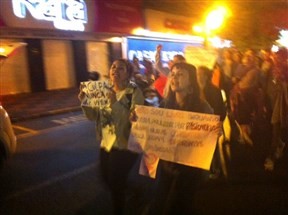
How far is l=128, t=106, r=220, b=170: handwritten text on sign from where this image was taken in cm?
346

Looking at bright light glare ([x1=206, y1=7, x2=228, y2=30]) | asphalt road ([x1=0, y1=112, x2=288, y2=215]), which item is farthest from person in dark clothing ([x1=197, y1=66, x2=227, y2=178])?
bright light glare ([x1=206, y1=7, x2=228, y2=30])

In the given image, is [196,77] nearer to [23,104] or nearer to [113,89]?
[113,89]

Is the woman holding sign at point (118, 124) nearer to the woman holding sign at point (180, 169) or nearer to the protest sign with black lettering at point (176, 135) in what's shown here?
the protest sign with black lettering at point (176, 135)

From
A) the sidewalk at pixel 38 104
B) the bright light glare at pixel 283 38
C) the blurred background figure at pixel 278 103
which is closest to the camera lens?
the blurred background figure at pixel 278 103

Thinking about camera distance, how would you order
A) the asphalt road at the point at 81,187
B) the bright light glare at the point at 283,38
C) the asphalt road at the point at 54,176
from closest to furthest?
the asphalt road at the point at 81,187 < the asphalt road at the point at 54,176 < the bright light glare at the point at 283,38

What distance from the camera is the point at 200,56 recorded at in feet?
12.6

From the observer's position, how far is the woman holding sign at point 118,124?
12.5 ft

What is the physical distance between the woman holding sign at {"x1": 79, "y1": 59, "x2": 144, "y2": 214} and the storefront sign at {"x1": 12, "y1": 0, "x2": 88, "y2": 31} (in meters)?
10.0

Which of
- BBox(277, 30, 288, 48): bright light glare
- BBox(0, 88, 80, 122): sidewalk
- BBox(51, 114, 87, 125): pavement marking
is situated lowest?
BBox(51, 114, 87, 125): pavement marking

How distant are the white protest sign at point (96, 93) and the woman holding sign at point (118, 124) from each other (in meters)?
0.02

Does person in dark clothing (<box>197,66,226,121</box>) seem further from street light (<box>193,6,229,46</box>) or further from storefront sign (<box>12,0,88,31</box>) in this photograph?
storefront sign (<box>12,0,88,31</box>)

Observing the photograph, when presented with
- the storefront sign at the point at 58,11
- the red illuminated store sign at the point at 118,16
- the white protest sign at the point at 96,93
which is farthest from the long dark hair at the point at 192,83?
the red illuminated store sign at the point at 118,16

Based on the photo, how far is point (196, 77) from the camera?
3.58m

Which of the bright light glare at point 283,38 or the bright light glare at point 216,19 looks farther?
the bright light glare at point 283,38
